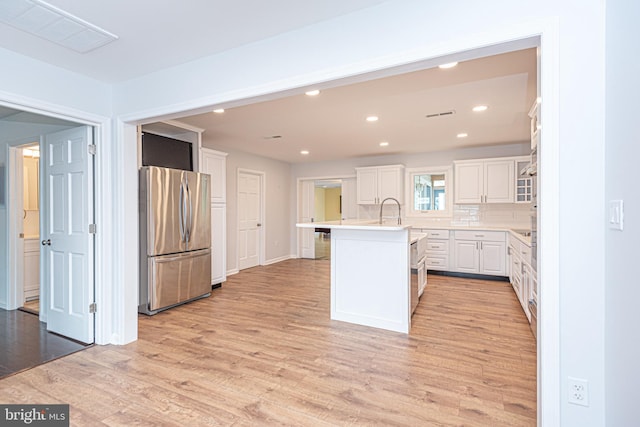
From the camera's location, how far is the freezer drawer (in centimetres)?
386

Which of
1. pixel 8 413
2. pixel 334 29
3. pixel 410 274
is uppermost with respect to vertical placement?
pixel 334 29

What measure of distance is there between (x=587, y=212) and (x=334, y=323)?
2.65m

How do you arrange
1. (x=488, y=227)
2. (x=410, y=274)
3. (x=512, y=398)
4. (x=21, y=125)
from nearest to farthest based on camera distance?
1. (x=512, y=398)
2. (x=410, y=274)
3. (x=21, y=125)
4. (x=488, y=227)

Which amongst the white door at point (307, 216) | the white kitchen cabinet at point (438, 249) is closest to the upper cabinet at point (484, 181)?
the white kitchen cabinet at point (438, 249)

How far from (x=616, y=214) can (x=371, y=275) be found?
2.38m

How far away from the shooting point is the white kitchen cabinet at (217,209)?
5.11 metres

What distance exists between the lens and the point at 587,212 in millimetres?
1397

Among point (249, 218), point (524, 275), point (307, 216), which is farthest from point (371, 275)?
point (307, 216)

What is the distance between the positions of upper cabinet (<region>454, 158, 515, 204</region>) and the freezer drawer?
461cm

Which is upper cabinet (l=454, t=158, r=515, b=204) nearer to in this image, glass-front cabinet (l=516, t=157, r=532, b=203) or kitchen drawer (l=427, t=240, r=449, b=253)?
glass-front cabinet (l=516, t=157, r=532, b=203)

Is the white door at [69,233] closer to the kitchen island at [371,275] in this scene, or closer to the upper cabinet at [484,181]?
the kitchen island at [371,275]

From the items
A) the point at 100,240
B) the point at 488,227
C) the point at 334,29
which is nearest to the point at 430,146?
the point at 488,227

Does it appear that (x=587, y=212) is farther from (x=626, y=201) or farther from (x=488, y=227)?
(x=488, y=227)

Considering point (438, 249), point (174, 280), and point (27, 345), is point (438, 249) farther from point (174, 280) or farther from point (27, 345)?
point (27, 345)
